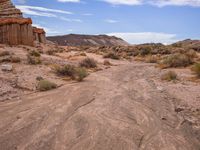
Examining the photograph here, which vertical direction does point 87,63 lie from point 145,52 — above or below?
above

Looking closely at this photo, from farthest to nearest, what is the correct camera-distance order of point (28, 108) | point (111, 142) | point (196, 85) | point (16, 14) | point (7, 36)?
point (16, 14)
point (7, 36)
point (196, 85)
point (28, 108)
point (111, 142)

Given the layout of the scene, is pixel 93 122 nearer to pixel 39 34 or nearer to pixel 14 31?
pixel 14 31

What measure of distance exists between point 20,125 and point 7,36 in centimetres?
2894

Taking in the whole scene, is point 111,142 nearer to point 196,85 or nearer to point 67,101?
point 67,101

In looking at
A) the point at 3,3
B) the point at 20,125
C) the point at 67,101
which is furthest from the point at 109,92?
the point at 3,3

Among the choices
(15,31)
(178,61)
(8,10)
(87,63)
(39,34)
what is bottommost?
(39,34)

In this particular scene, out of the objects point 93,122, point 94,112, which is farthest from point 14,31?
point 93,122

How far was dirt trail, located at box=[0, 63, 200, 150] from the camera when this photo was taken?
315 inches

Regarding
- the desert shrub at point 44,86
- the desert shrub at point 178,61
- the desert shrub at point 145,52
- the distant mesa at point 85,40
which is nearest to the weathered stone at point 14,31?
the desert shrub at point 145,52

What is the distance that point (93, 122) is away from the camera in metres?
9.48

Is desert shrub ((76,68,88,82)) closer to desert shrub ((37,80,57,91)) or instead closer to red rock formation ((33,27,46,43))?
desert shrub ((37,80,57,91))

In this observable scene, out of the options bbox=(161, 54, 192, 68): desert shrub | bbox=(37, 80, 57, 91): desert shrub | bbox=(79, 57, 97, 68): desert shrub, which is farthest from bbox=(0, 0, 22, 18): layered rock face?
bbox=(37, 80, 57, 91): desert shrub

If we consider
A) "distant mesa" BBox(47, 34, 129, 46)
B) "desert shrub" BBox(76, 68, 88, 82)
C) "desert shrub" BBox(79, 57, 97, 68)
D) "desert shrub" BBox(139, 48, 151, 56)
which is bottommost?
"distant mesa" BBox(47, 34, 129, 46)

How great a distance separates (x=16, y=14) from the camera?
44781mm
